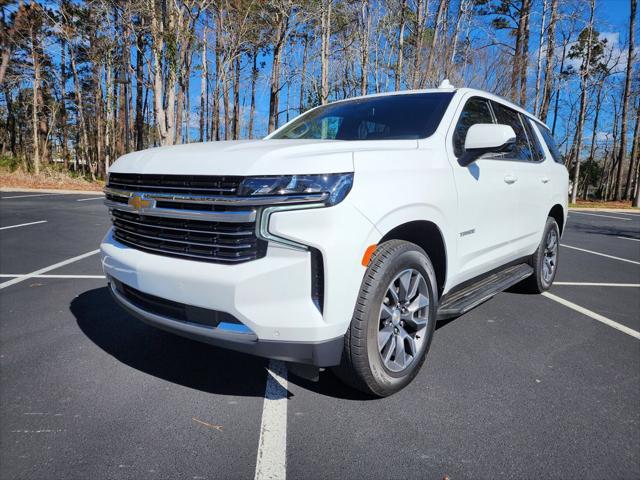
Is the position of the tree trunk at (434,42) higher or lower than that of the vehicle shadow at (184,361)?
higher

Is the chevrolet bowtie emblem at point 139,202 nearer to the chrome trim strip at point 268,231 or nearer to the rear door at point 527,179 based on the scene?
the chrome trim strip at point 268,231

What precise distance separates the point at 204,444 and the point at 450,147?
90.1 inches

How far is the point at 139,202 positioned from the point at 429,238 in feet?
5.67

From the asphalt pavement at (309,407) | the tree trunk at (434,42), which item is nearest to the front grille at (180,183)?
the asphalt pavement at (309,407)

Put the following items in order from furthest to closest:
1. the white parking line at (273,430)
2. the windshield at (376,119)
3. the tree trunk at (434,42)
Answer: the tree trunk at (434,42) → the windshield at (376,119) → the white parking line at (273,430)

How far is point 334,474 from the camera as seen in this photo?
183 centimetres

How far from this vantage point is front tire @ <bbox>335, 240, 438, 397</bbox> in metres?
2.11

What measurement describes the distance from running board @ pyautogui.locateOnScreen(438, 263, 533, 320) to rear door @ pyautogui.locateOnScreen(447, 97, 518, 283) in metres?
0.12

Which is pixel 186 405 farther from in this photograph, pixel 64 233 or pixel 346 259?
pixel 64 233

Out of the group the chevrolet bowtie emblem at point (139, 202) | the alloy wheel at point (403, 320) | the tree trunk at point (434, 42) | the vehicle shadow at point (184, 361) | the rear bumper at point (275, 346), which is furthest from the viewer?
the tree trunk at point (434, 42)

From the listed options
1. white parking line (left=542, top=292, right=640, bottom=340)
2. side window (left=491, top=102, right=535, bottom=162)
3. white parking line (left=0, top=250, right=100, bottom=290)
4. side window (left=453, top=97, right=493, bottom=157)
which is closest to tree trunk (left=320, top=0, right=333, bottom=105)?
white parking line (left=0, top=250, right=100, bottom=290)

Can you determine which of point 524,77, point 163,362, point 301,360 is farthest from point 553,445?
point 524,77

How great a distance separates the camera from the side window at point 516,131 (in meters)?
3.73

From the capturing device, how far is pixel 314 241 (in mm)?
1884
